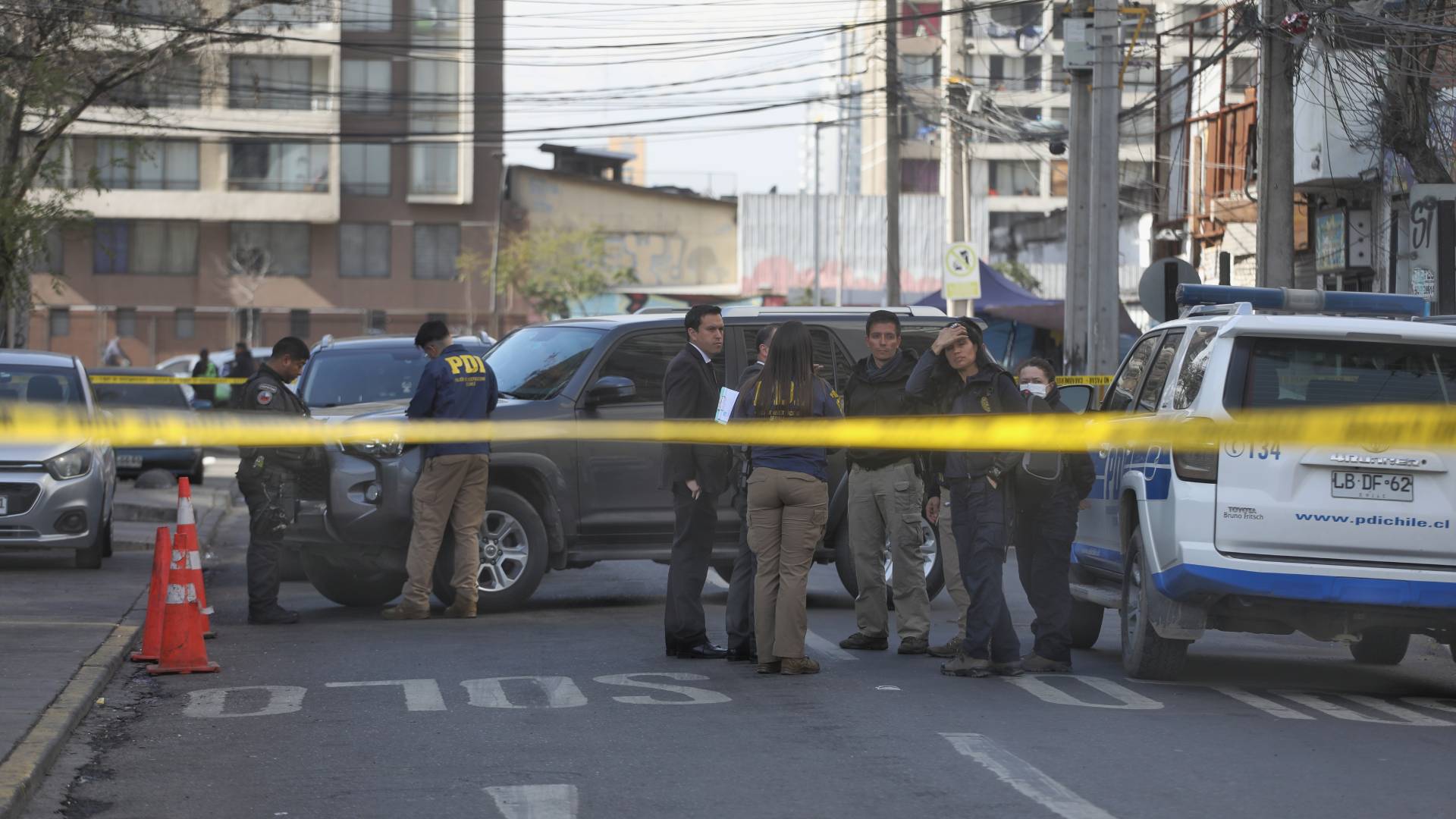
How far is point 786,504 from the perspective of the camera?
10133mm

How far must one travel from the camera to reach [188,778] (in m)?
7.48

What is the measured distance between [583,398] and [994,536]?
155 inches

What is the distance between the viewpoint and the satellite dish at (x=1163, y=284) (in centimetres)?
1888

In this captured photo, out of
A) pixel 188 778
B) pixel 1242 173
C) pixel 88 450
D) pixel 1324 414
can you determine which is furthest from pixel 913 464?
pixel 1242 173

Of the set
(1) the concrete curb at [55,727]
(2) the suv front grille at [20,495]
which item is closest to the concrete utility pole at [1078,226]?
(2) the suv front grille at [20,495]

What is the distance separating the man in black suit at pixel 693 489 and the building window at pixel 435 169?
195 ft

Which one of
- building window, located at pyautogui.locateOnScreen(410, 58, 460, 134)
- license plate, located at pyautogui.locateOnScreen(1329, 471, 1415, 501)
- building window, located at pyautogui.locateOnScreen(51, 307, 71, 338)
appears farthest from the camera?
building window, located at pyautogui.locateOnScreen(51, 307, 71, 338)

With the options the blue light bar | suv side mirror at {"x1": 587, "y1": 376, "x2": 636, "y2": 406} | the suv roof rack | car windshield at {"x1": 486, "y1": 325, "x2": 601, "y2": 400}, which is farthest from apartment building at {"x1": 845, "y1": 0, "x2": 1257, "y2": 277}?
the blue light bar

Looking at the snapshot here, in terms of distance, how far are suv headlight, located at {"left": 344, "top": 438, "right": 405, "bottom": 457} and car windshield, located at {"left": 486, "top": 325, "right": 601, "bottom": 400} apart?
0.96 metres

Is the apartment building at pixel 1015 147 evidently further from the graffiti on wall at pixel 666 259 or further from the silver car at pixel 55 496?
the silver car at pixel 55 496

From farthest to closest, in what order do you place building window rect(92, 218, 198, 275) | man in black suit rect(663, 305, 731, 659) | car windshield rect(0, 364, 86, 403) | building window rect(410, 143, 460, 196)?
building window rect(410, 143, 460, 196) < building window rect(92, 218, 198, 275) < car windshield rect(0, 364, 86, 403) < man in black suit rect(663, 305, 731, 659)

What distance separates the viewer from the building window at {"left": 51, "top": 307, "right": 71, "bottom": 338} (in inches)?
2689

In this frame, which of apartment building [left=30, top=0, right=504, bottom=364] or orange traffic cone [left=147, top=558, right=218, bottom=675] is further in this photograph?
apartment building [left=30, top=0, right=504, bottom=364]

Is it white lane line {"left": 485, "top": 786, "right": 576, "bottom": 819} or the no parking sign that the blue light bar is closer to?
white lane line {"left": 485, "top": 786, "right": 576, "bottom": 819}
